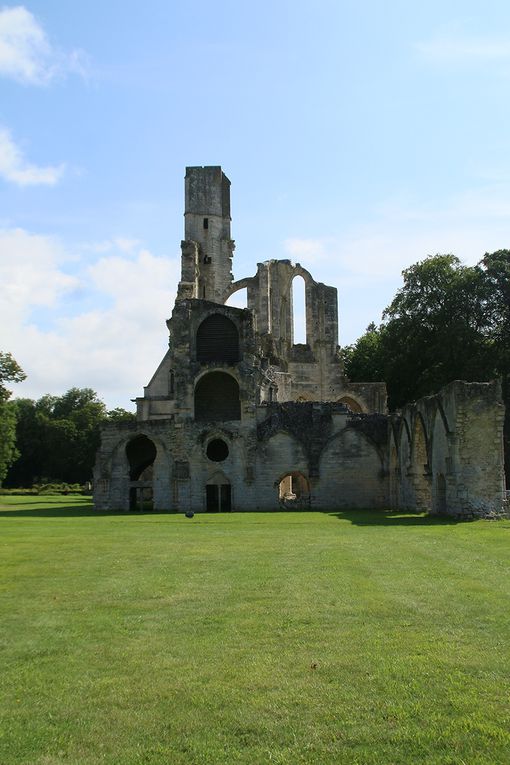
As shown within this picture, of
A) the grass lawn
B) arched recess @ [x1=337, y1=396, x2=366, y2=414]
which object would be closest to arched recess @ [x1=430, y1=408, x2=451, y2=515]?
the grass lawn

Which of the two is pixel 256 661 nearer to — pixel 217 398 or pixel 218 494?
pixel 218 494

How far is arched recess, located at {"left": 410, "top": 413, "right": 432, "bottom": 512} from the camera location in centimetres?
3127

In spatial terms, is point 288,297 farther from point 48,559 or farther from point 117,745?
point 117,745

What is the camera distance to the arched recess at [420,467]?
103 ft

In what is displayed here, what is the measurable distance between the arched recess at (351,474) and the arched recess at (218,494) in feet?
14.1

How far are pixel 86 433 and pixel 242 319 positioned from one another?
3912 cm

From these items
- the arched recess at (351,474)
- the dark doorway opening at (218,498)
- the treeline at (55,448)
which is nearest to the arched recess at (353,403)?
the arched recess at (351,474)


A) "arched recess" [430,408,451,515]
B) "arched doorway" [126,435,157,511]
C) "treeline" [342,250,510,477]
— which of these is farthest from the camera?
"treeline" [342,250,510,477]

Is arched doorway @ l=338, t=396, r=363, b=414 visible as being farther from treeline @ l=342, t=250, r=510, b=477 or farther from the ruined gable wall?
the ruined gable wall

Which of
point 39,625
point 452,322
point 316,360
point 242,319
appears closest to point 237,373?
point 242,319

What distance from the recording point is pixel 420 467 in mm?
31906

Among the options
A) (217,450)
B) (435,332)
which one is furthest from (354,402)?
(217,450)

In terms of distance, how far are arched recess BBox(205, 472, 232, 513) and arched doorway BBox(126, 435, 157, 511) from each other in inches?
120

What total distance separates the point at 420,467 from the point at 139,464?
15385mm
